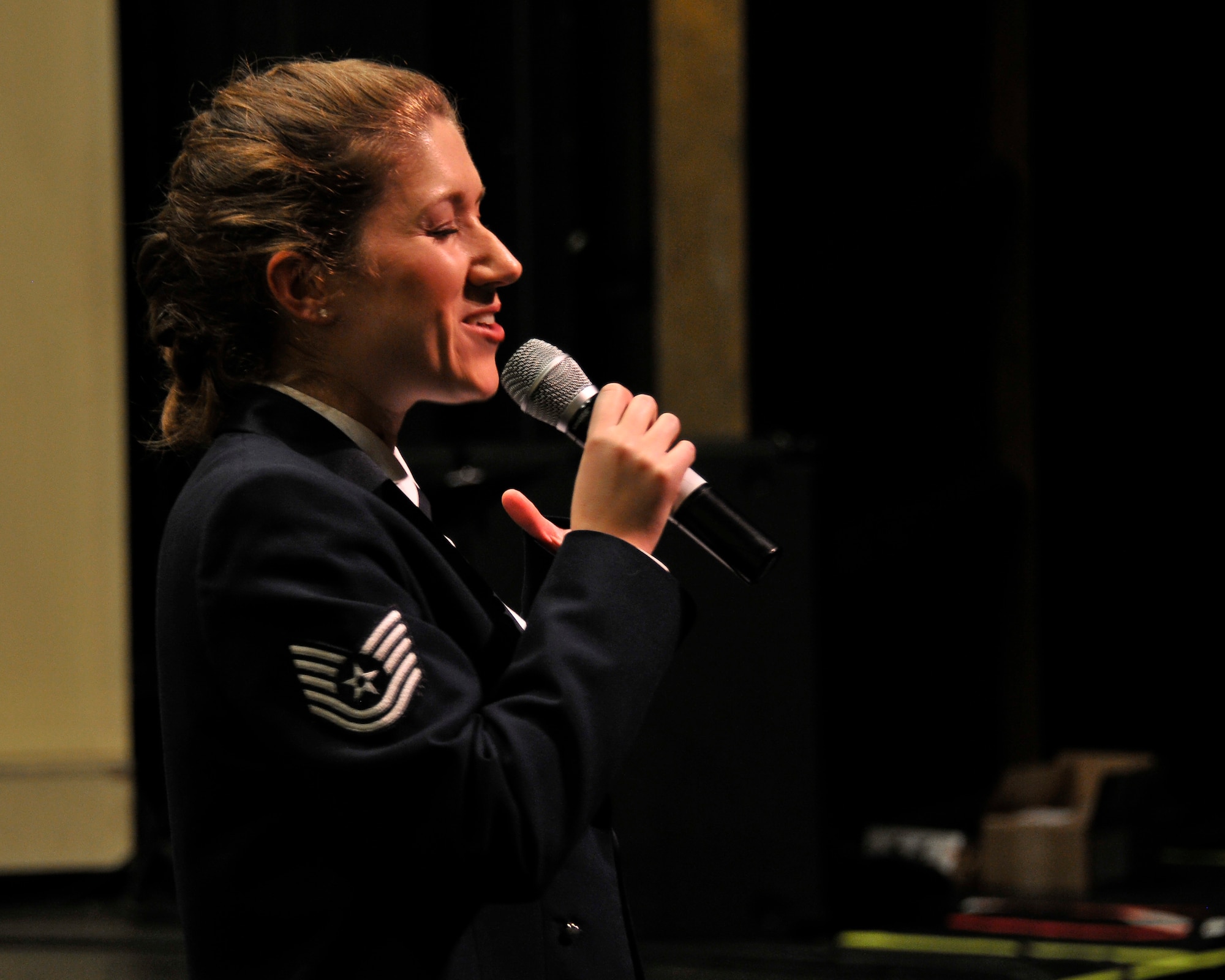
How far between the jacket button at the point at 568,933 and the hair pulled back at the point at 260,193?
15.3 inches

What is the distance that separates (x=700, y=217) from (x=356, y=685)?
5.82 ft

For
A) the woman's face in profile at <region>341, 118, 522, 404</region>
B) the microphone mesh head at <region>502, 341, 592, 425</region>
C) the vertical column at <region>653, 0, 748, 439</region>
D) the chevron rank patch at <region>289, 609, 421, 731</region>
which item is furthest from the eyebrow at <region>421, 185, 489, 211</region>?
the vertical column at <region>653, 0, 748, 439</region>

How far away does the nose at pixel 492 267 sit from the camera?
0.96m

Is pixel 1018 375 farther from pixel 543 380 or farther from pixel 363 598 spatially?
pixel 363 598

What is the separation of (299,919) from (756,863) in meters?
1.21

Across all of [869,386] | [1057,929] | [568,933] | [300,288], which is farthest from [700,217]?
[568,933]

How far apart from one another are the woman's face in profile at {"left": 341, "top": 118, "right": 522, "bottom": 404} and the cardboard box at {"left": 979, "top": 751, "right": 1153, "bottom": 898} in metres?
1.71

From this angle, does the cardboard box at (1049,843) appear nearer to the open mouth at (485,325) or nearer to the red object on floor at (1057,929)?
the red object on floor at (1057,929)

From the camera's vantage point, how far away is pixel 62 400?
2.31m

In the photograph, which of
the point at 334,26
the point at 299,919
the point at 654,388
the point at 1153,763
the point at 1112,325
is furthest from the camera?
the point at 1112,325

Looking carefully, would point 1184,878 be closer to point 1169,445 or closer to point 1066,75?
point 1169,445

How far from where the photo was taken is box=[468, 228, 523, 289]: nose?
0.96 meters

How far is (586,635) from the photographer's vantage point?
83 centimetres

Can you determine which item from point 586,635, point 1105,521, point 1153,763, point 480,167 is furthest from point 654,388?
point 586,635
